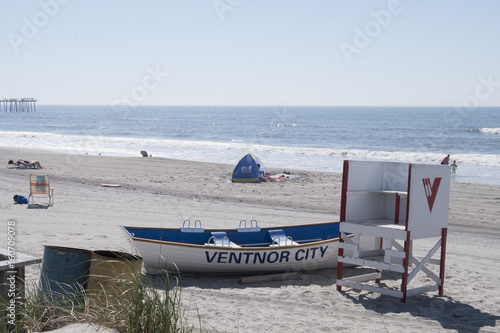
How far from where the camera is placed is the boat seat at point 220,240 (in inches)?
337

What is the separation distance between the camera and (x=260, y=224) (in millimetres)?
12352

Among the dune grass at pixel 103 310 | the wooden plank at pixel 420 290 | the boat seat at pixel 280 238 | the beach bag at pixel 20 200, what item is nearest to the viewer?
the dune grass at pixel 103 310

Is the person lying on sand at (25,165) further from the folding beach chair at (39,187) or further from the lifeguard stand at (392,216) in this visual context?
the lifeguard stand at (392,216)

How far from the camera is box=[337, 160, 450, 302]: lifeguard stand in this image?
691 centimetres

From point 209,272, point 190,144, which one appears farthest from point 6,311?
point 190,144

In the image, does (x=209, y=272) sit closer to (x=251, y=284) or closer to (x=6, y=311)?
(x=251, y=284)

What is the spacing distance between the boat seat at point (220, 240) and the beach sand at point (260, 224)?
63 cm

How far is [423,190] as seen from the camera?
699cm

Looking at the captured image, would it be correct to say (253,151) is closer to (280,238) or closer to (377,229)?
(280,238)

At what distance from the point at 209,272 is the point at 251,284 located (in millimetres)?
685

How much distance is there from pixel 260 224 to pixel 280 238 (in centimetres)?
333

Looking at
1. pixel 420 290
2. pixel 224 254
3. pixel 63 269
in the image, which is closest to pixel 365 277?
pixel 420 290

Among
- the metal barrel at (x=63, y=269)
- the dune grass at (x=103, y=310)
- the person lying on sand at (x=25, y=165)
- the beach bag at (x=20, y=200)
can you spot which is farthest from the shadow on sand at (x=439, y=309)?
the person lying on sand at (x=25, y=165)

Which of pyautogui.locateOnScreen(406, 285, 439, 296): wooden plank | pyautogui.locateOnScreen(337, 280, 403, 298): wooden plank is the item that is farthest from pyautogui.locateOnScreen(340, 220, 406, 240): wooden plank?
pyautogui.locateOnScreen(406, 285, 439, 296): wooden plank
